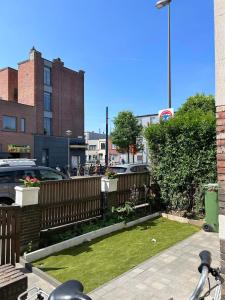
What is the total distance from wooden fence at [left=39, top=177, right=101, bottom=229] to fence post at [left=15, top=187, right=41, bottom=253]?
0.28m

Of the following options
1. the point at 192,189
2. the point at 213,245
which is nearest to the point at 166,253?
the point at 213,245

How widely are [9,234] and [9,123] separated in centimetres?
2797

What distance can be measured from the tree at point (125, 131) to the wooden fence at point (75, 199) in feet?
96.1

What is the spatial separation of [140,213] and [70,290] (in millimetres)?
7566

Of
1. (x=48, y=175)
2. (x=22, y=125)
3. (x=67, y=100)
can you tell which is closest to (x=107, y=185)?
(x=48, y=175)

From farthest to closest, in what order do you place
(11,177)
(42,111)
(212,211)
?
(42,111) → (11,177) → (212,211)

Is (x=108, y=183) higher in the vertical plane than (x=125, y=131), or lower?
lower

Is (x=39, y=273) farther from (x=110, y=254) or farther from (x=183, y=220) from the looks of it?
(x=183, y=220)

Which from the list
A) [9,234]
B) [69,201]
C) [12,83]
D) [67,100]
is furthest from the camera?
[67,100]

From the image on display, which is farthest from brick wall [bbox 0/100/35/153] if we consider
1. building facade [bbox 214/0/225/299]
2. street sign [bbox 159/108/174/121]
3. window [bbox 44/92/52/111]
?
building facade [bbox 214/0/225/299]

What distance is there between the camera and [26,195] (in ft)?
20.8

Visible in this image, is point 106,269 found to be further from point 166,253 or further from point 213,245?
point 213,245

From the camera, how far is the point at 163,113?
1067 centimetres

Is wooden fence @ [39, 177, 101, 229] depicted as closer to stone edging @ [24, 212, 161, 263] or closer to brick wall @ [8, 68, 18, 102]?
stone edging @ [24, 212, 161, 263]
